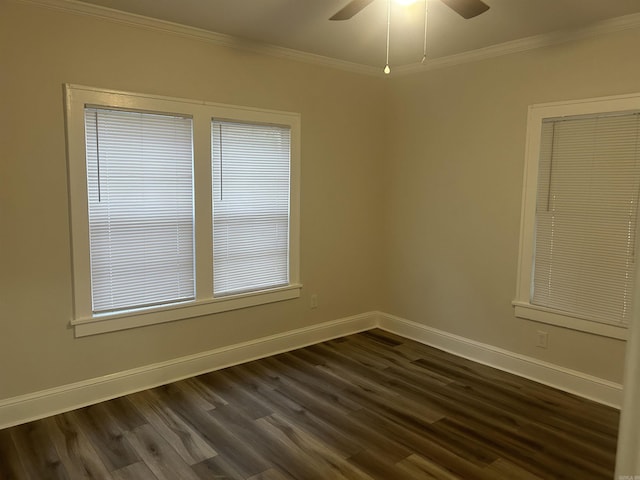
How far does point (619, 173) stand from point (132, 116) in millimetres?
3253

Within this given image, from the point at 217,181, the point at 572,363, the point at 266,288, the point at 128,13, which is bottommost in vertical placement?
the point at 572,363

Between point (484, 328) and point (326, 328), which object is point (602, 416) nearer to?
point (484, 328)

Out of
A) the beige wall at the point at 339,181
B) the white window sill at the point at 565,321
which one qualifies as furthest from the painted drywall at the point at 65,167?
the white window sill at the point at 565,321

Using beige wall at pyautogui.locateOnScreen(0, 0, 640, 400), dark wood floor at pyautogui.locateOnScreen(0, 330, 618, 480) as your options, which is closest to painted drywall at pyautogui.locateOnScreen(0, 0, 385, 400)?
beige wall at pyautogui.locateOnScreen(0, 0, 640, 400)

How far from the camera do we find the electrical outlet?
3.49 m

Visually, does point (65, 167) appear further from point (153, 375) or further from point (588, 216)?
point (588, 216)

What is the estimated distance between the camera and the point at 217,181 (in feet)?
11.6

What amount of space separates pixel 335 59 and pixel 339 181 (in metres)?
1.06

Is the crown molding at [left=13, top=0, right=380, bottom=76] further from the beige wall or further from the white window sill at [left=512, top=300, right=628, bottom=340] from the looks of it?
the white window sill at [left=512, top=300, right=628, bottom=340]

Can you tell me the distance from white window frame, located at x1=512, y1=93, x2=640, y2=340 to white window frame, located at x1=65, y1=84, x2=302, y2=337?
181 cm

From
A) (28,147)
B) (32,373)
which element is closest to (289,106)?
(28,147)

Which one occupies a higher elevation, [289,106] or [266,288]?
[289,106]

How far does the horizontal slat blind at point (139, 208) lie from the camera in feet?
9.96

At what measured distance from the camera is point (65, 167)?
2.88 meters
